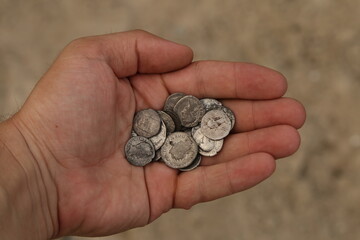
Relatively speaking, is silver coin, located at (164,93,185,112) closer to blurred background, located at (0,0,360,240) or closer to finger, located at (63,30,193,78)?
finger, located at (63,30,193,78)

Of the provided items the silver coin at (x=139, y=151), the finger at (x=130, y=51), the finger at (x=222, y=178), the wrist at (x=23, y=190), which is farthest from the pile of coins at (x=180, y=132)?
the wrist at (x=23, y=190)

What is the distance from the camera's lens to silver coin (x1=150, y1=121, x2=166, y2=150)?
2.56 metres

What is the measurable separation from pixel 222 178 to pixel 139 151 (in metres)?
0.44

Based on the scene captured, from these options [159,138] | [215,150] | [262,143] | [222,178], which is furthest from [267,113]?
[159,138]

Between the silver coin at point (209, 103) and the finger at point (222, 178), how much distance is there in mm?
369

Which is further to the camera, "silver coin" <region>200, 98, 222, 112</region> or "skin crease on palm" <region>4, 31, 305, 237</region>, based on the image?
"silver coin" <region>200, 98, 222, 112</region>

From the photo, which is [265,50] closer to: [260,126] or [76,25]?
[260,126]

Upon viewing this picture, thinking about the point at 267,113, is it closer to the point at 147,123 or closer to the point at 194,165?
the point at 194,165

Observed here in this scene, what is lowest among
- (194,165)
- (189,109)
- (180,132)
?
(194,165)

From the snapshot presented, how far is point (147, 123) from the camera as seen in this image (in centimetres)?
252

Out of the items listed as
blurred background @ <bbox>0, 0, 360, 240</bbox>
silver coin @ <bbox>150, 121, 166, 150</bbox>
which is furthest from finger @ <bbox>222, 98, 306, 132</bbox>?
blurred background @ <bbox>0, 0, 360, 240</bbox>

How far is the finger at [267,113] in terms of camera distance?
245 cm

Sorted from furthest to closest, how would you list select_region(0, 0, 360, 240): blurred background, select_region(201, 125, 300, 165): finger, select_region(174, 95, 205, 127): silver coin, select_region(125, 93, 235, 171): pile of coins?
select_region(0, 0, 360, 240): blurred background < select_region(174, 95, 205, 127): silver coin < select_region(125, 93, 235, 171): pile of coins < select_region(201, 125, 300, 165): finger

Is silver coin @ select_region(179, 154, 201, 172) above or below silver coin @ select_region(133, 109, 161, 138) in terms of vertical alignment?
below
